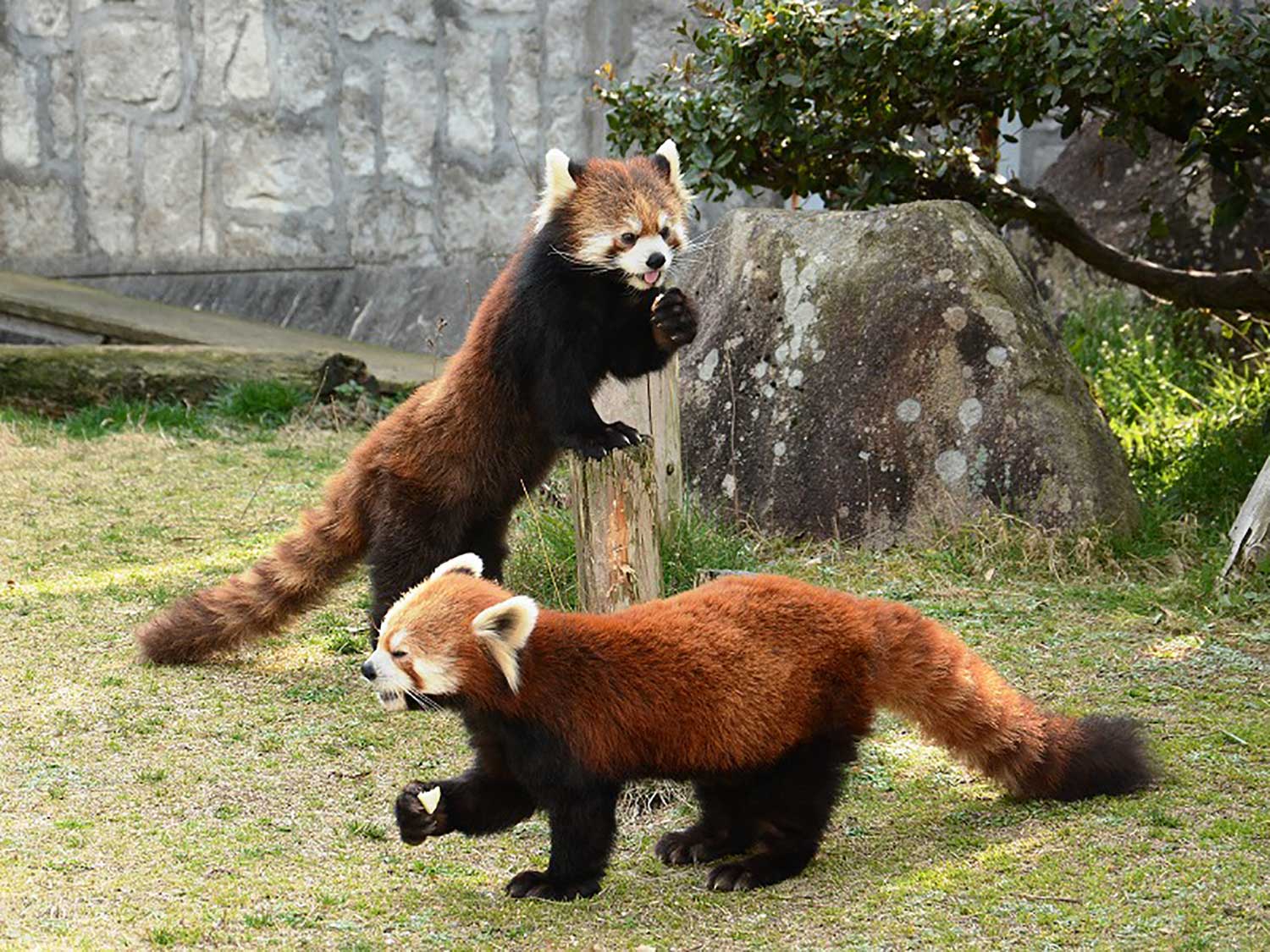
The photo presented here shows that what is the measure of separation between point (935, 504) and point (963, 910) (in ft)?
11.7

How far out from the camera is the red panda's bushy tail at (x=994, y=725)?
446cm

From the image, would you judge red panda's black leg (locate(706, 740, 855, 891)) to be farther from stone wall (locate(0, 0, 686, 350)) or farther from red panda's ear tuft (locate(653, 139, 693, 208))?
stone wall (locate(0, 0, 686, 350))

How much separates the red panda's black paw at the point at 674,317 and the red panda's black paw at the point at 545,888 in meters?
2.08

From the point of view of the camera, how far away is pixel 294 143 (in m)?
11.9

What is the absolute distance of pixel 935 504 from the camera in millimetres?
7383

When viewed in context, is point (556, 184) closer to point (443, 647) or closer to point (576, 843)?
point (443, 647)

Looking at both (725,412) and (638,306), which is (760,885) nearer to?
(638,306)

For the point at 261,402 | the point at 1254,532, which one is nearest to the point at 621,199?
the point at 1254,532

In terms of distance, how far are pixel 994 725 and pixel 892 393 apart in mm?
3172

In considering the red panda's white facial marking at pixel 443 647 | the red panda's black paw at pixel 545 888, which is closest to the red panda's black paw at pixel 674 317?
the red panda's white facial marking at pixel 443 647

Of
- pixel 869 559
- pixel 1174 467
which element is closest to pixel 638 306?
pixel 869 559

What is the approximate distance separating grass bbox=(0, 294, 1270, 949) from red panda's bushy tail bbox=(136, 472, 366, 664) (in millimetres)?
121

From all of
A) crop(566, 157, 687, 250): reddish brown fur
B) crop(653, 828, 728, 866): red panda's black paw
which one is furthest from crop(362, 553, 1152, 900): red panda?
crop(566, 157, 687, 250): reddish brown fur

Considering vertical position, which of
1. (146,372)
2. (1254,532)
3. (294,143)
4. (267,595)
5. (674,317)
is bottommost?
(267,595)
